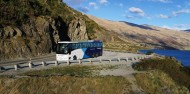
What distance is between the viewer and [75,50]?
213 ft

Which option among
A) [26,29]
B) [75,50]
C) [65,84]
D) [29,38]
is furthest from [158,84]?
[26,29]

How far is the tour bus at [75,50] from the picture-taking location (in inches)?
2448

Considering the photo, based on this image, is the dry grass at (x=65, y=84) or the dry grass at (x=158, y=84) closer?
the dry grass at (x=65, y=84)

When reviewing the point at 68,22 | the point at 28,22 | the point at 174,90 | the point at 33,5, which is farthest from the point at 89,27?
the point at 174,90

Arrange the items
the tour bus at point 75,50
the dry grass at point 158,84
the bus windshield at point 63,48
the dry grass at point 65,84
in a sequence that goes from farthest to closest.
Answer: the bus windshield at point 63,48 → the tour bus at point 75,50 → the dry grass at point 158,84 → the dry grass at point 65,84

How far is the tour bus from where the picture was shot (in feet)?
204

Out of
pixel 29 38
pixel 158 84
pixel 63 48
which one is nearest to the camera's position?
pixel 158 84

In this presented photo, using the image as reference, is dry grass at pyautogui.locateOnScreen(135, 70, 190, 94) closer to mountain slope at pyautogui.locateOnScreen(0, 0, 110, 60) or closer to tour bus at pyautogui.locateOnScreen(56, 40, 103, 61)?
tour bus at pyautogui.locateOnScreen(56, 40, 103, 61)

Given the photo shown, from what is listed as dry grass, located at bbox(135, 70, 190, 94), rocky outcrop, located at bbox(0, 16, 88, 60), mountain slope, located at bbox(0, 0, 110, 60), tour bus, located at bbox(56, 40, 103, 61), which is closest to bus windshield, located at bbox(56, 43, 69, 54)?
tour bus, located at bbox(56, 40, 103, 61)

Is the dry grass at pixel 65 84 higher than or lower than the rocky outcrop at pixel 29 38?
lower

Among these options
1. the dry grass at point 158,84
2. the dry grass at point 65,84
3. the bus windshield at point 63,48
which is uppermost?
the bus windshield at point 63,48

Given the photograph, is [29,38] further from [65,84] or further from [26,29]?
[65,84]

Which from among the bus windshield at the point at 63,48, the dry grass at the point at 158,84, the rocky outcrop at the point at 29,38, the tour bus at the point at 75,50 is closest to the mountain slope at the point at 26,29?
the rocky outcrop at the point at 29,38

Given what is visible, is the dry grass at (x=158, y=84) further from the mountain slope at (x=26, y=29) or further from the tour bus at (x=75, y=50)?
the mountain slope at (x=26, y=29)
